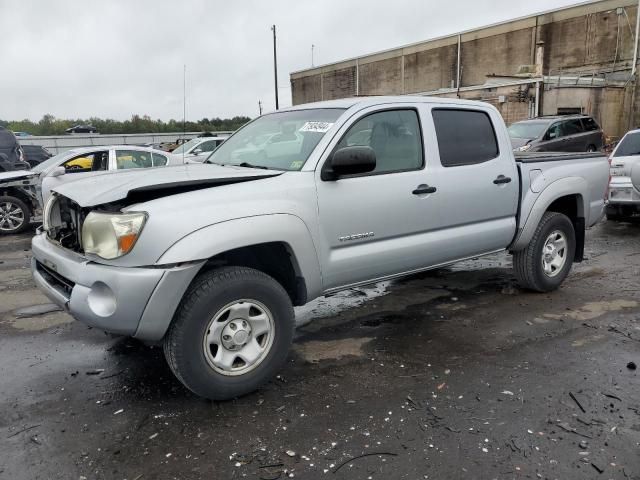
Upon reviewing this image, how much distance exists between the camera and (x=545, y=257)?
533 cm

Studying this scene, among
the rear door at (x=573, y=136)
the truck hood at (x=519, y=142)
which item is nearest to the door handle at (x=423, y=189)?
the truck hood at (x=519, y=142)

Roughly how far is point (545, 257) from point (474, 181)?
59.1 inches

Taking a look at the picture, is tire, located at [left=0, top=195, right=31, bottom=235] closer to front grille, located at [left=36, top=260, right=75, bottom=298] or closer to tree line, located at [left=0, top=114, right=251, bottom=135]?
front grille, located at [left=36, top=260, right=75, bottom=298]

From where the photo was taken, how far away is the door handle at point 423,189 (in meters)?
4.02

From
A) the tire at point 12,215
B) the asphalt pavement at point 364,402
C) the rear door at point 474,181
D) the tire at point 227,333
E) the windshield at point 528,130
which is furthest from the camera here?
the windshield at point 528,130

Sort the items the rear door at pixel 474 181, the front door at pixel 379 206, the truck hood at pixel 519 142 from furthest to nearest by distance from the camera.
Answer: the truck hood at pixel 519 142 < the rear door at pixel 474 181 < the front door at pixel 379 206

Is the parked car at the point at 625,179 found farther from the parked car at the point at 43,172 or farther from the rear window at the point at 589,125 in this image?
the rear window at the point at 589,125

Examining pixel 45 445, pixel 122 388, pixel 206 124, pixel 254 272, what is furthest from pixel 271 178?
pixel 206 124

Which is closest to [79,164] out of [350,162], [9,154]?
[9,154]

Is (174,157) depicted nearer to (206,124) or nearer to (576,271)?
(576,271)

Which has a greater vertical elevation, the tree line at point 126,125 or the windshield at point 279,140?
the tree line at point 126,125

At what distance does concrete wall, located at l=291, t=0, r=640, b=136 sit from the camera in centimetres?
2544

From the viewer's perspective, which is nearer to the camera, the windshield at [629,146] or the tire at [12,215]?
the windshield at [629,146]

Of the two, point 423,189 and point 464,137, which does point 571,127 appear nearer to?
point 464,137
